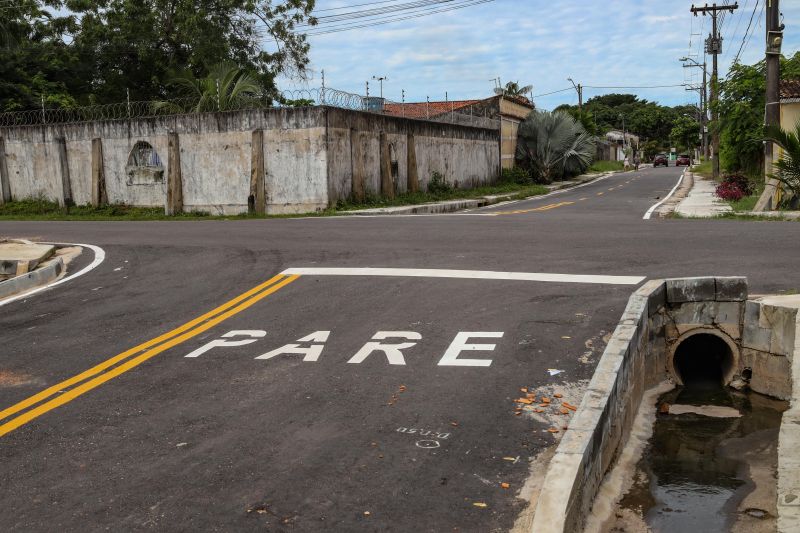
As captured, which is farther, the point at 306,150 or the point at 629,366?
the point at 306,150

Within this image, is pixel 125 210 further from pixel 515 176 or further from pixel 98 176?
pixel 515 176

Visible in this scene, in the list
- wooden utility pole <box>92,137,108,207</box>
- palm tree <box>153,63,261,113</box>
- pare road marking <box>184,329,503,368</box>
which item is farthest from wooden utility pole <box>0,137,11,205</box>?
→ pare road marking <box>184,329,503,368</box>

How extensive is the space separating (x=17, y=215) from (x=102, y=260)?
1768cm

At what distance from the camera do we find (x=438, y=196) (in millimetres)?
31453

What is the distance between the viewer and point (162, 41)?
37.8 m

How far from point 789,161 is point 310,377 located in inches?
656

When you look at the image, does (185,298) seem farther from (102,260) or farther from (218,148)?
(218,148)

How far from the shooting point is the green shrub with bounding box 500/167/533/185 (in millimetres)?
42750

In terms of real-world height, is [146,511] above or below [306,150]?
below

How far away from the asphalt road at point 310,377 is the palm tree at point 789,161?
21.2ft

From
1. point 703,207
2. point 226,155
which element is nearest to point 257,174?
point 226,155

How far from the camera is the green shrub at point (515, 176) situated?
140ft

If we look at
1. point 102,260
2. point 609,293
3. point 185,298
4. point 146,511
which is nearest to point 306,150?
point 102,260

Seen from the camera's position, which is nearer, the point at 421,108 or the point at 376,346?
the point at 376,346
